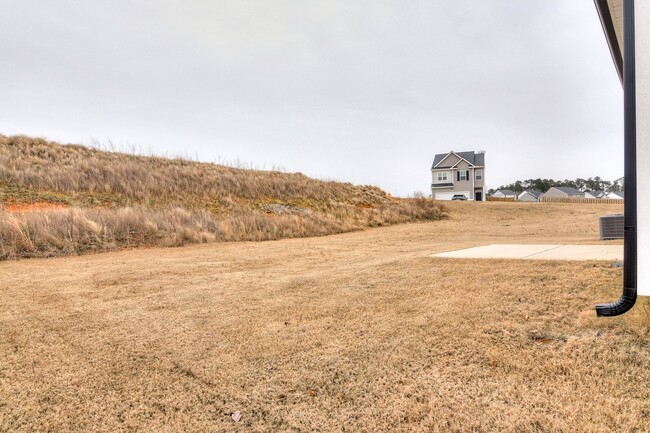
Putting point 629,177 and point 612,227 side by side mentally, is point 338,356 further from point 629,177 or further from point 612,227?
point 612,227

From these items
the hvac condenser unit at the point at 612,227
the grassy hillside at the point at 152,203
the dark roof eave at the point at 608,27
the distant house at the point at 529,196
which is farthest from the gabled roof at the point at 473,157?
the dark roof eave at the point at 608,27

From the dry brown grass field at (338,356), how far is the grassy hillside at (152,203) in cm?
471

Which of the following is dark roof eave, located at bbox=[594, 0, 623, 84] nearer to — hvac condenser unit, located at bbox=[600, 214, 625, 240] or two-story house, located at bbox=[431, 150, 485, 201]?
hvac condenser unit, located at bbox=[600, 214, 625, 240]

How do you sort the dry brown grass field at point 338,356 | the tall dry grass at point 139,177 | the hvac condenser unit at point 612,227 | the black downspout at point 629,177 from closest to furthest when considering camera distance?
the dry brown grass field at point 338,356 → the black downspout at point 629,177 → the hvac condenser unit at point 612,227 → the tall dry grass at point 139,177

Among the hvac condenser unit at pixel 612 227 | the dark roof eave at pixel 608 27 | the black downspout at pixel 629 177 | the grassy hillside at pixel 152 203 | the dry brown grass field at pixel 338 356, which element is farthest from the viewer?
the grassy hillside at pixel 152 203

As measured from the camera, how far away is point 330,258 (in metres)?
6.13

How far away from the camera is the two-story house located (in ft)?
117

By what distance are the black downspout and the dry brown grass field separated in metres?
0.21

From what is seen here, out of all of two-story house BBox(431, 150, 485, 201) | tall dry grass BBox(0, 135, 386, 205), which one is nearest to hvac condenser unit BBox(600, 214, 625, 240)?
tall dry grass BBox(0, 135, 386, 205)

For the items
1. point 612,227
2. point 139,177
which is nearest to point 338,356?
point 612,227

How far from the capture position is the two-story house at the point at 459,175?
35.5 meters

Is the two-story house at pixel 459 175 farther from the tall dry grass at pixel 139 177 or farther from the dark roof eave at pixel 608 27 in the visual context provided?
the dark roof eave at pixel 608 27

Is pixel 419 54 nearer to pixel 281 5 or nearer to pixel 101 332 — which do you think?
pixel 281 5

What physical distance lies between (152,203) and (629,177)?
Answer: 13.8 metres
